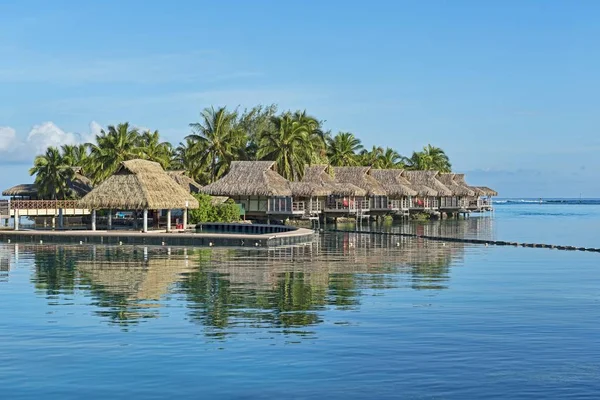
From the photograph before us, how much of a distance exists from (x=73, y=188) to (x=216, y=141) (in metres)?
12.2

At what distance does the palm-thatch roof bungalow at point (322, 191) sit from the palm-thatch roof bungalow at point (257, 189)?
178 centimetres

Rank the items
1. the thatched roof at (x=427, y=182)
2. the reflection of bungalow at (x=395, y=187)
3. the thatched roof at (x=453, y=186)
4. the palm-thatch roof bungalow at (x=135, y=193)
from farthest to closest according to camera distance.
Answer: the thatched roof at (x=453, y=186)
the thatched roof at (x=427, y=182)
the reflection of bungalow at (x=395, y=187)
the palm-thatch roof bungalow at (x=135, y=193)

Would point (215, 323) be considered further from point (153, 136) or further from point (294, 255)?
point (153, 136)

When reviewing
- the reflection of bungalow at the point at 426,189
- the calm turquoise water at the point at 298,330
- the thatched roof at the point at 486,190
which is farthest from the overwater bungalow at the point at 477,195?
the calm turquoise water at the point at 298,330

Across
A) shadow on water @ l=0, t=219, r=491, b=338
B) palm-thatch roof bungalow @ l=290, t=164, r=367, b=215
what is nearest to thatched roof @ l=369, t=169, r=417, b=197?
palm-thatch roof bungalow @ l=290, t=164, r=367, b=215

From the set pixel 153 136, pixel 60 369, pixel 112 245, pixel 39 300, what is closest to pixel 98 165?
pixel 153 136

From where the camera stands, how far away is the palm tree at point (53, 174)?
71.4 m

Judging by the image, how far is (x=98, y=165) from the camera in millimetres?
69625

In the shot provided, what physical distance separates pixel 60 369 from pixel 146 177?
3755 centimetres

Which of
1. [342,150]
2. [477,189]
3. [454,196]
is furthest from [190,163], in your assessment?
[477,189]

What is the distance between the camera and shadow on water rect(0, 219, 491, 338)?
22266 millimetres

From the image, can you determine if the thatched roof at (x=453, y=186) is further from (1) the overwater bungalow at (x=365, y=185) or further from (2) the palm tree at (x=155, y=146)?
(2) the palm tree at (x=155, y=146)

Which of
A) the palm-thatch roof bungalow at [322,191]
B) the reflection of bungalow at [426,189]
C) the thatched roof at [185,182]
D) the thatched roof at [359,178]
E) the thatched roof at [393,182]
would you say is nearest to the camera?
the thatched roof at [185,182]

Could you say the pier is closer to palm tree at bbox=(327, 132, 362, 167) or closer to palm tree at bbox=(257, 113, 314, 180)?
palm tree at bbox=(257, 113, 314, 180)
